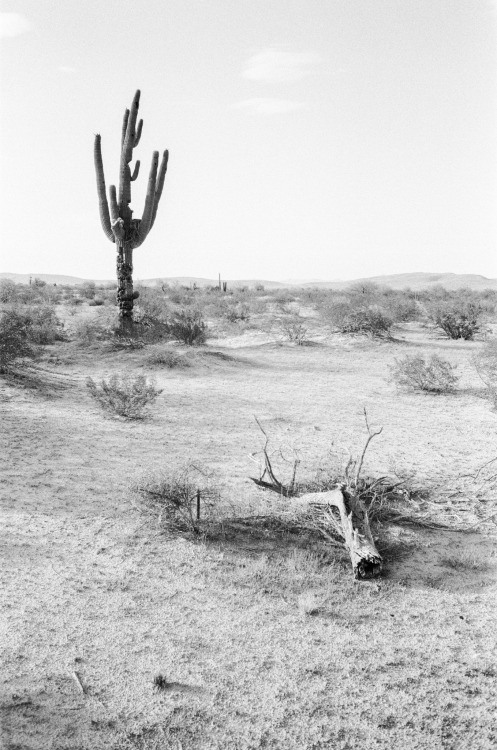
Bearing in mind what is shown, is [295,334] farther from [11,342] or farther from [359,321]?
[11,342]

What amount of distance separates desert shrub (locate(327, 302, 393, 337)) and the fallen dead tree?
549 inches

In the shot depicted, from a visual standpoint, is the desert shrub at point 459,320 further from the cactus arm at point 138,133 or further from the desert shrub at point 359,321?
the cactus arm at point 138,133

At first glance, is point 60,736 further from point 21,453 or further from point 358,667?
point 21,453

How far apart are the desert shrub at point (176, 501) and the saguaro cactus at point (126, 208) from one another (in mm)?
11576

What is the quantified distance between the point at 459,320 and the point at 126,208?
11.9m

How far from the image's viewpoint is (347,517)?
531cm

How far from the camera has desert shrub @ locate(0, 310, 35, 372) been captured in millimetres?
11875

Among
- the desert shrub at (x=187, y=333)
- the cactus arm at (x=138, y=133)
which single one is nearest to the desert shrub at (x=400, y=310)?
the desert shrub at (x=187, y=333)

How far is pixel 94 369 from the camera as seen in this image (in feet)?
46.7

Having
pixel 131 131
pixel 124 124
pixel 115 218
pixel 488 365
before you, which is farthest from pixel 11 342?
pixel 488 365

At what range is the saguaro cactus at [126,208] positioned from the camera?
16.7 meters

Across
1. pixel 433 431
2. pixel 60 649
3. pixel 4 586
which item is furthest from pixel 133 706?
pixel 433 431

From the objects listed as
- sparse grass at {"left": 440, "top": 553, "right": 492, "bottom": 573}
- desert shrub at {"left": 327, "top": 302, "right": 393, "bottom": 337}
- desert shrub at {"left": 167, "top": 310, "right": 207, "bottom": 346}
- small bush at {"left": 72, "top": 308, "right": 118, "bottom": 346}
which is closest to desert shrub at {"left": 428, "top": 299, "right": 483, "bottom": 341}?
desert shrub at {"left": 327, "top": 302, "right": 393, "bottom": 337}

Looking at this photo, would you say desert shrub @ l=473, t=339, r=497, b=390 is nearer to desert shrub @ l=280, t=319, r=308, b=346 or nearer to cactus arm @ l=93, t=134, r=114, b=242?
desert shrub @ l=280, t=319, r=308, b=346
